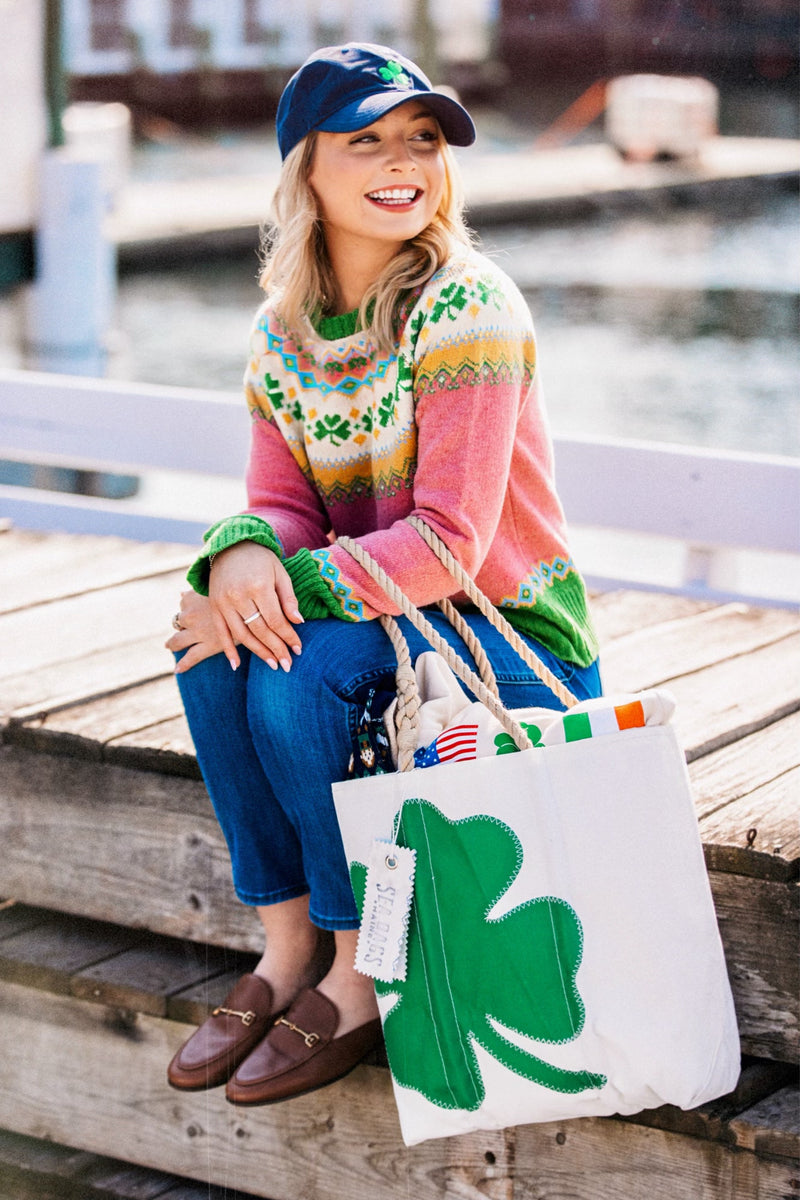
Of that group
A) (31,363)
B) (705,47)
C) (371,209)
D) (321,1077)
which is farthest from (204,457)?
(705,47)

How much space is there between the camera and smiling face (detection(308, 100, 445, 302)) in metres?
1.81

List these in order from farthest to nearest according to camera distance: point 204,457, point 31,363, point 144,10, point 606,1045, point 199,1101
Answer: point 144,10, point 31,363, point 204,457, point 199,1101, point 606,1045

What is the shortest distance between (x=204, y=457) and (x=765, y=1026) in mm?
1990

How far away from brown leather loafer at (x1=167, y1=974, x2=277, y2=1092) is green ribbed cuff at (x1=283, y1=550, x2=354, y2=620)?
1.49 ft

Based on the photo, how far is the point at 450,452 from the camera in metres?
1.72

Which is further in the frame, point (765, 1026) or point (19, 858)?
point (19, 858)

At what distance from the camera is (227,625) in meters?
1.73

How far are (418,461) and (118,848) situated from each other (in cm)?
80

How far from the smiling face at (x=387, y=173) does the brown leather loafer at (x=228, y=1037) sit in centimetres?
91

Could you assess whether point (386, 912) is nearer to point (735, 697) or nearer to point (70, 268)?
point (735, 697)

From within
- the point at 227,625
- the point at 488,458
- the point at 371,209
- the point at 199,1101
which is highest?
the point at 371,209

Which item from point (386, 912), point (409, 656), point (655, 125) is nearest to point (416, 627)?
point (409, 656)

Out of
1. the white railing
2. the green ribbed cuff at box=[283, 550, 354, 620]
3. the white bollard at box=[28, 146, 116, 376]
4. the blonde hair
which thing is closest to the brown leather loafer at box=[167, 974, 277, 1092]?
the green ribbed cuff at box=[283, 550, 354, 620]

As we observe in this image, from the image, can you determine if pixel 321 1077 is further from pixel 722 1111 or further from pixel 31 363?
pixel 31 363
